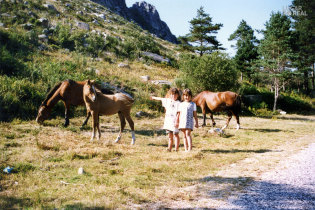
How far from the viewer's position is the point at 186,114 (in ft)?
21.9

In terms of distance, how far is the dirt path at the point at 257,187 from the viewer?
3303mm

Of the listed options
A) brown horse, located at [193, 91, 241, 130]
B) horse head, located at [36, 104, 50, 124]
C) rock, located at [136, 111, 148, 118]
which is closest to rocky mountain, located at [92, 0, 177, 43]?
rock, located at [136, 111, 148, 118]

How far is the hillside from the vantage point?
1155 cm

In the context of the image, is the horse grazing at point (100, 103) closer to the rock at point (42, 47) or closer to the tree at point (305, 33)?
the rock at point (42, 47)

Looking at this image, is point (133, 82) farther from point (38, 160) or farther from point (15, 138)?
point (38, 160)

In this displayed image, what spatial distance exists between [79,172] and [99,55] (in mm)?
23663

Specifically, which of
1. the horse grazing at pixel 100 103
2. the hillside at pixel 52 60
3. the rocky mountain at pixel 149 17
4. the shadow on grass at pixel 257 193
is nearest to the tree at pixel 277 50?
the hillside at pixel 52 60

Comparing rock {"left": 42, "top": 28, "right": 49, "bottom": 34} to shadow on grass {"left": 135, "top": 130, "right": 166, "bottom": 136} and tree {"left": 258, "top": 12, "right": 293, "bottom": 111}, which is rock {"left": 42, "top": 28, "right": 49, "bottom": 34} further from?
tree {"left": 258, "top": 12, "right": 293, "bottom": 111}

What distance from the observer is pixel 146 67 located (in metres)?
27.2

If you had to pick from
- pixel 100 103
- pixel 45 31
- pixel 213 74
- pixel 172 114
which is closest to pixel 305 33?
pixel 213 74

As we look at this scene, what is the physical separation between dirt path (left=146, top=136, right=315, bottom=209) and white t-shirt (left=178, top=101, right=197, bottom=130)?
5.82ft

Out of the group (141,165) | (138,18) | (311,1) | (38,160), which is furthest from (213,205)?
(138,18)

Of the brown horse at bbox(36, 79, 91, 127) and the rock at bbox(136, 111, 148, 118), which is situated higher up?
the brown horse at bbox(36, 79, 91, 127)

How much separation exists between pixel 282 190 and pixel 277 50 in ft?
80.1
